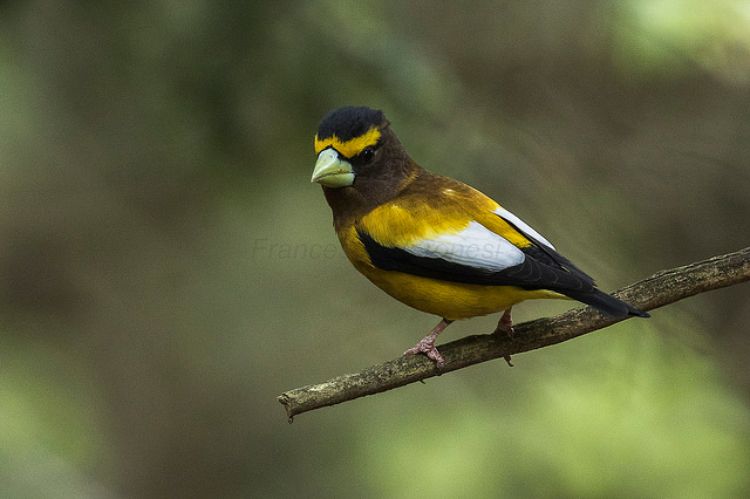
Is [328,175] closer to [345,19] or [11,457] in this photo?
[345,19]

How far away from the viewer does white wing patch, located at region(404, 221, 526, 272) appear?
4539mm

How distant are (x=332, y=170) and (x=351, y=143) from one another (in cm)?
17

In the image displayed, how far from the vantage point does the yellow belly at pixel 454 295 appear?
4605mm

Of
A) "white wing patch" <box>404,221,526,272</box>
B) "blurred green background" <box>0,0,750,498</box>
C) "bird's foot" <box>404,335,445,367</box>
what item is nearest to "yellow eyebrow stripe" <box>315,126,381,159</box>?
"white wing patch" <box>404,221,526,272</box>

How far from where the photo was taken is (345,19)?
5668mm

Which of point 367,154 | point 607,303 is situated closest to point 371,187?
point 367,154

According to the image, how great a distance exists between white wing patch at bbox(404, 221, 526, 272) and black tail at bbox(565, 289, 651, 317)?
1.10 feet

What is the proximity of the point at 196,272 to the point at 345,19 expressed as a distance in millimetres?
4580

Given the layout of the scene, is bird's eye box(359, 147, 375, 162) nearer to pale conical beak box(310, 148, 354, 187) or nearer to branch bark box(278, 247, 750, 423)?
pale conical beak box(310, 148, 354, 187)

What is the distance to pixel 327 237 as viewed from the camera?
854cm

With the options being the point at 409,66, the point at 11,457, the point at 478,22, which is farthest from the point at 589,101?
the point at 11,457

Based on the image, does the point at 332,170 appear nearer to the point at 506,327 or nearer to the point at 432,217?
the point at 432,217

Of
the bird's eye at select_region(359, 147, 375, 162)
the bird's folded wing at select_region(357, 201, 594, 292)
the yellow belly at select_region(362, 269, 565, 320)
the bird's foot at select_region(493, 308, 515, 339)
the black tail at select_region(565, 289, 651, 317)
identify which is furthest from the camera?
the bird's eye at select_region(359, 147, 375, 162)

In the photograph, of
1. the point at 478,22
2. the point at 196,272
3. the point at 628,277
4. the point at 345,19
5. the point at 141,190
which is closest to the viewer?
the point at 345,19
